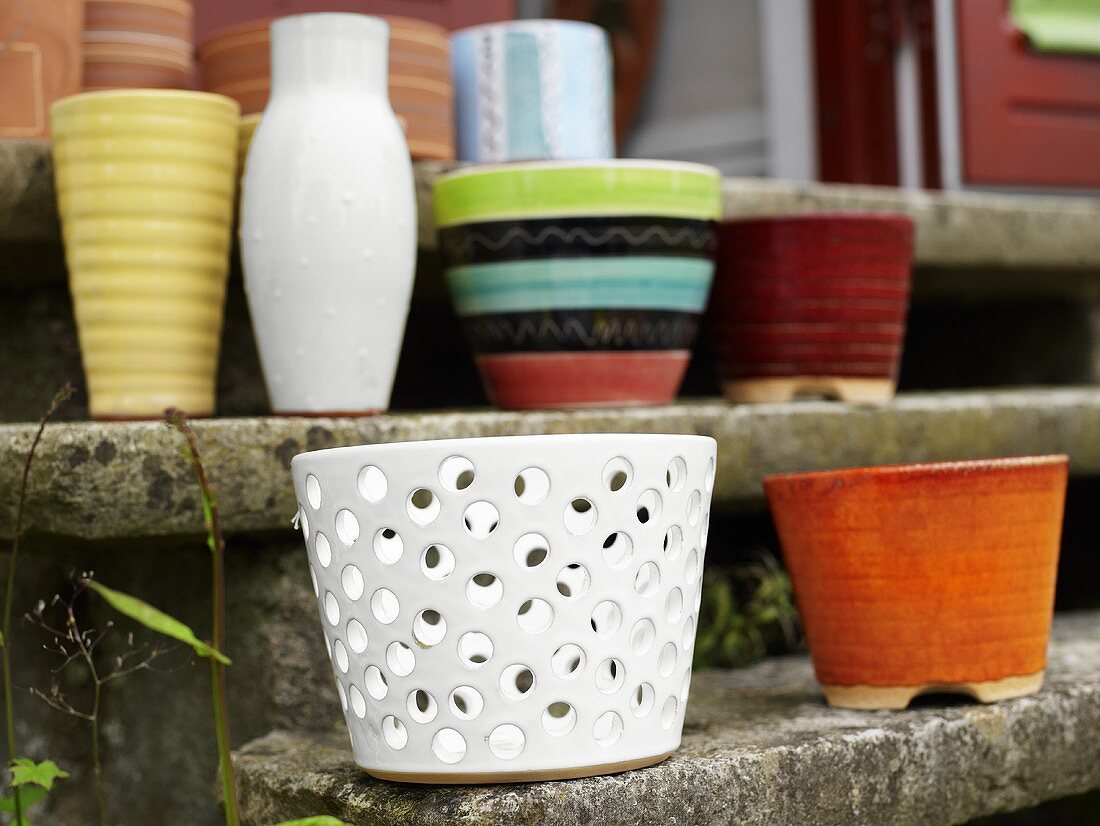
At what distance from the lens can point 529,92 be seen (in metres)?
1.34

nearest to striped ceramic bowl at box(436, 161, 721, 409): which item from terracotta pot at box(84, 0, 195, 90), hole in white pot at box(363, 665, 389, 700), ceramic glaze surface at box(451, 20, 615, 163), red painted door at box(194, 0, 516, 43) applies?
ceramic glaze surface at box(451, 20, 615, 163)

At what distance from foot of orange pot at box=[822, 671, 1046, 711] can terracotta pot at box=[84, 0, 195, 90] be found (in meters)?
0.82

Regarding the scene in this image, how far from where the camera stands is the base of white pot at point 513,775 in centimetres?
76

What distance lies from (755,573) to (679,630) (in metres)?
0.72

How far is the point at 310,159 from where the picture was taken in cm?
100

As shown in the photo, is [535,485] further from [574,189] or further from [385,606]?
[574,189]

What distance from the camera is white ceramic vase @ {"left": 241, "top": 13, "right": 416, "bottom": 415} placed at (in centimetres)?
100

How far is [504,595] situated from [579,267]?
0.44 m

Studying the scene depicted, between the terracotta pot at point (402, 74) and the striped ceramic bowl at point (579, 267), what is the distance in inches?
4.7

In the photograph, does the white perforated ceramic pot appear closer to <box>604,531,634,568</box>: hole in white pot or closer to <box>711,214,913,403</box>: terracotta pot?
<box>604,531,634,568</box>: hole in white pot

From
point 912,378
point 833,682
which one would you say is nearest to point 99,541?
point 833,682

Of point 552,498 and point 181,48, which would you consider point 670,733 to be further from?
point 181,48

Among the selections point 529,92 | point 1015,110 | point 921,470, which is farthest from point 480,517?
point 1015,110

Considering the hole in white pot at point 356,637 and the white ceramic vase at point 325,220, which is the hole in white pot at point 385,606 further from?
the white ceramic vase at point 325,220
